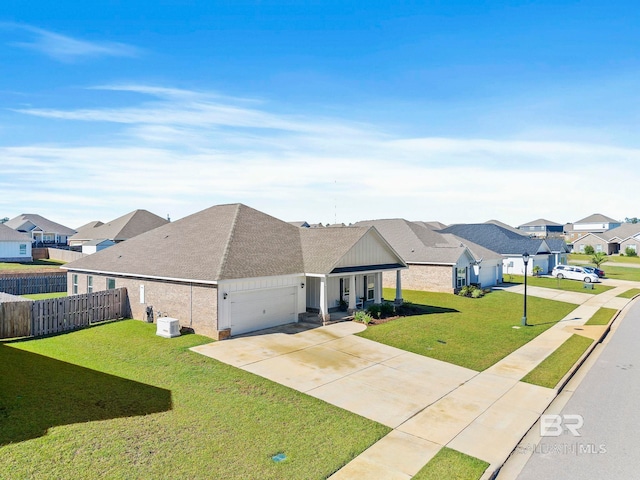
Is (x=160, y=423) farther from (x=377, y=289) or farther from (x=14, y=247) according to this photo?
(x=14, y=247)

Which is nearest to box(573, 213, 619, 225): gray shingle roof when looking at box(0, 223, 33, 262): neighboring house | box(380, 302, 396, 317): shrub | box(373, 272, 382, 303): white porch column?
box(373, 272, 382, 303): white porch column

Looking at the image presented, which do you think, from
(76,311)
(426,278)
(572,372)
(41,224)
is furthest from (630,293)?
(41,224)

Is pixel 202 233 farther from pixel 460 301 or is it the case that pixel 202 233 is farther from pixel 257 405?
pixel 460 301

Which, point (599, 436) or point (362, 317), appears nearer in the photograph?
point (599, 436)

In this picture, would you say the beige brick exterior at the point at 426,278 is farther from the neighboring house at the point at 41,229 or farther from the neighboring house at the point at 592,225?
the neighboring house at the point at 592,225

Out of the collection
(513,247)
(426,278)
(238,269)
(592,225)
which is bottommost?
(426,278)

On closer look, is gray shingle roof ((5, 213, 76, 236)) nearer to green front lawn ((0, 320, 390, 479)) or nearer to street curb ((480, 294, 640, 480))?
green front lawn ((0, 320, 390, 479))
